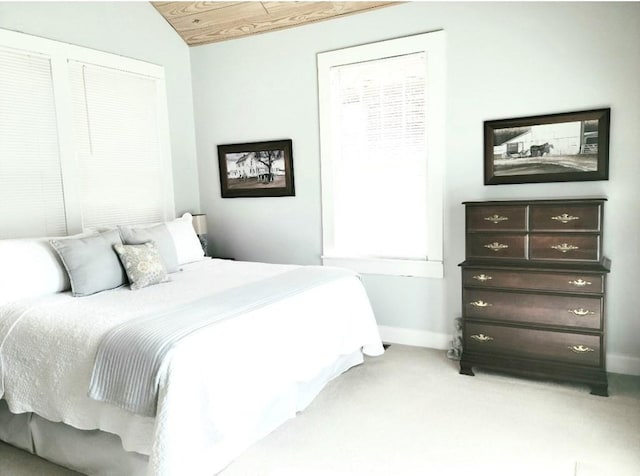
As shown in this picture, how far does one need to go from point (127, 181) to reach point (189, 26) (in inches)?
60.6

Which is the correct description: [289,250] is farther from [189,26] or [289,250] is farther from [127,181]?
[189,26]

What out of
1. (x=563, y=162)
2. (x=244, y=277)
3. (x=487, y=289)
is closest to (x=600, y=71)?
(x=563, y=162)

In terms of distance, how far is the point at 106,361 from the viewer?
2.02m

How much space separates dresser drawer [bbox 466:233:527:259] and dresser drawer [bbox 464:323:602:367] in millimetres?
479

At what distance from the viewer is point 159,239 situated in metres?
3.38

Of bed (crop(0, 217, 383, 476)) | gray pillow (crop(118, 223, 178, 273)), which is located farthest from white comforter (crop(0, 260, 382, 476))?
gray pillow (crop(118, 223, 178, 273))

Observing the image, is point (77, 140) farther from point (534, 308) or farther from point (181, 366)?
point (534, 308)

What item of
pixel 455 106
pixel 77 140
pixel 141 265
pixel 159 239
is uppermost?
pixel 455 106

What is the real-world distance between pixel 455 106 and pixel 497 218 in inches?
37.9

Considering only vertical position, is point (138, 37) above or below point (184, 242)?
above

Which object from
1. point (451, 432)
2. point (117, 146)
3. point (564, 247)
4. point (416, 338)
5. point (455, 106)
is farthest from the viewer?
point (117, 146)

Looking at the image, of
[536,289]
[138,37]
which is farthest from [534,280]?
[138,37]

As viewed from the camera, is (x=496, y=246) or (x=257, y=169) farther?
(x=257, y=169)

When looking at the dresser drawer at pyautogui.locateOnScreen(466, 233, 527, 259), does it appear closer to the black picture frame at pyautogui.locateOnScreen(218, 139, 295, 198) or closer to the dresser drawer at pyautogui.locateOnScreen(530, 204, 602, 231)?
the dresser drawer at pyautogui.locateOnScreen(530, 204, 602, 231)
